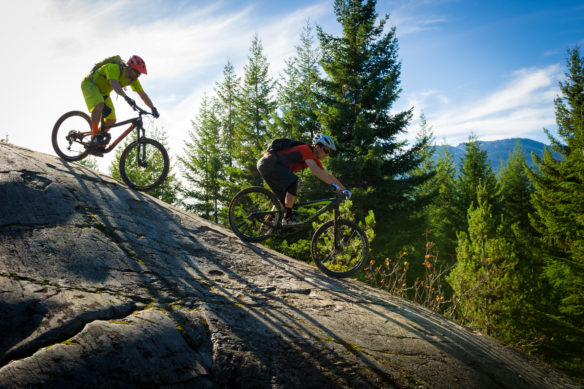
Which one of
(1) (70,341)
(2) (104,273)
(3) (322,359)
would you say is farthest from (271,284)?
(1) (70,341)

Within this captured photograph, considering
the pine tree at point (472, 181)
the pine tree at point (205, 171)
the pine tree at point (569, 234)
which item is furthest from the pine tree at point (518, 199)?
the pine tree at point (205, 171)

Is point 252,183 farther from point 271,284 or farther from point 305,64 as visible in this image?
point 271,284

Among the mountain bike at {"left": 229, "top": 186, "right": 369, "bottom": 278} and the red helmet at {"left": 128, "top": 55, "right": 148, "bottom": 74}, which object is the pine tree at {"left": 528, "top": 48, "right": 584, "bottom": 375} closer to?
the mountain bike at {"left": 229, "top": 186, "right": 369, "bottom": 278}

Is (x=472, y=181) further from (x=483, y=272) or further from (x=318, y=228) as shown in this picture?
(x=318, y=228)

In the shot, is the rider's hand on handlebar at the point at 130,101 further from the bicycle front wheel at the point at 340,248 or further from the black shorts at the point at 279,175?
the bicycle front wheel at the point at 340,248

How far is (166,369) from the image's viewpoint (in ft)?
6.61

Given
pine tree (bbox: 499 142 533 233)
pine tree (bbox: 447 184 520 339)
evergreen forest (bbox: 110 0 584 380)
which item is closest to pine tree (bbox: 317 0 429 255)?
evergreen forest (bbox: 110 0 584 380)

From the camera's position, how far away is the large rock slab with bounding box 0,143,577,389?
6.46 ft

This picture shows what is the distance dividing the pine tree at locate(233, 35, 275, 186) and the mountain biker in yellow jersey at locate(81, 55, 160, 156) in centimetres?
1161

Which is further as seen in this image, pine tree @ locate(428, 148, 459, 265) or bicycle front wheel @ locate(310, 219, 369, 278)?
pine tree @ locate(428, 148, 459, 265)

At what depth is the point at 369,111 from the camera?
53.5 ft

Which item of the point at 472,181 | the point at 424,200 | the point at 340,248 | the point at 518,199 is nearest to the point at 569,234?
the point at 424,200

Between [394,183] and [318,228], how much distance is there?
11540mm

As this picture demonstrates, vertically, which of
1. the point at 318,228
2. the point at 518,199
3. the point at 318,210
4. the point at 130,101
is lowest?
the point at 318,228
